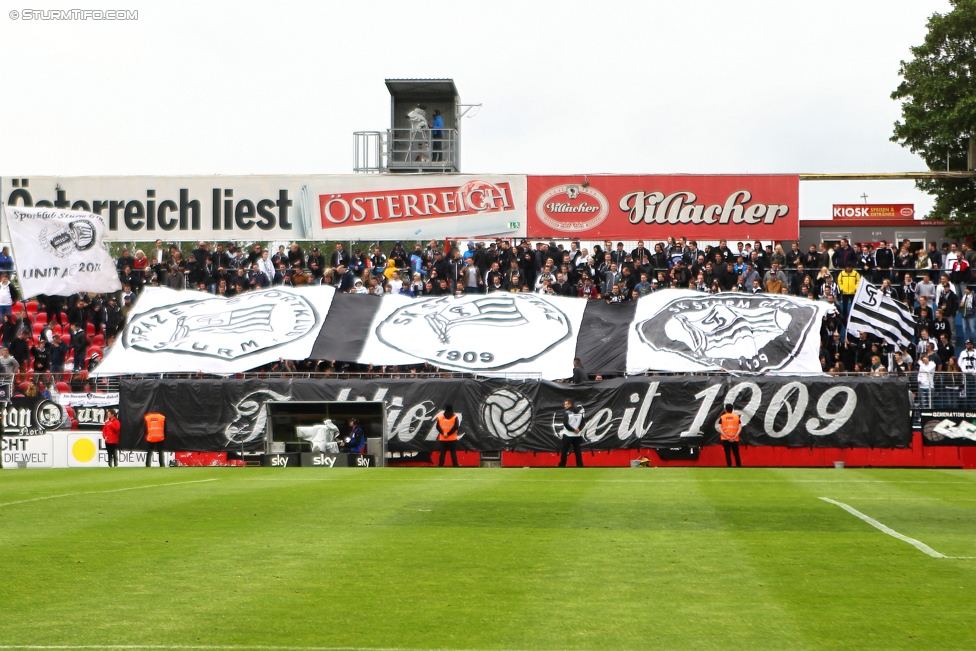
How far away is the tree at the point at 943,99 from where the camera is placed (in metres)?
47.6

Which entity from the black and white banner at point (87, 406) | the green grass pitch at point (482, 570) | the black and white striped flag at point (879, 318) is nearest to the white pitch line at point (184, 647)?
the green grass pitch at point (482, 570)

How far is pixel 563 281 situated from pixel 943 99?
22.4 m

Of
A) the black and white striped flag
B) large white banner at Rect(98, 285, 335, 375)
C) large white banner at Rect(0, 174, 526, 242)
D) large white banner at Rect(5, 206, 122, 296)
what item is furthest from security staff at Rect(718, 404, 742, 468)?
large white banner at Rect(5, 206, 122, 296)

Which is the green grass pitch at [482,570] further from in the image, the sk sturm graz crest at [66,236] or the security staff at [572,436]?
the sk sturm graz crest at [66,236]

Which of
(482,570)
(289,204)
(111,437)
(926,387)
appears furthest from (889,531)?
(289,204)

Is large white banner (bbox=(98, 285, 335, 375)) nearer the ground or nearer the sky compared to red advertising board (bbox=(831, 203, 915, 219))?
nearer the ground

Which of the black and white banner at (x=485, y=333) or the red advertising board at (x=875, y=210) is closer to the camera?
the black and white banner at (x=485, y=333)

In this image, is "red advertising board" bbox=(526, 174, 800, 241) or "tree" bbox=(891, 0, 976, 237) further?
"tree" bbox=(891, 0, 976, 237)

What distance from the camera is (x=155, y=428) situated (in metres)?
30.3

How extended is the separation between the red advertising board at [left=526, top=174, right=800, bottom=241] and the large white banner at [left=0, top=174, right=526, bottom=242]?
1.23 m

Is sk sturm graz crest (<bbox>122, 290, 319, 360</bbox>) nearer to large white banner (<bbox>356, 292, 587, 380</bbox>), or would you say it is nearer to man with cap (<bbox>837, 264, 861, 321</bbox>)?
large white banner (<bbox>356, 292, 587, 380</bbox>)

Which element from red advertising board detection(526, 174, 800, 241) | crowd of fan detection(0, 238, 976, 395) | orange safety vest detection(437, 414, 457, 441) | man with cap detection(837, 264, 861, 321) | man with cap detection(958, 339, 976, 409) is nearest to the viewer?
man with cap detection(958, 339, 976, 409)

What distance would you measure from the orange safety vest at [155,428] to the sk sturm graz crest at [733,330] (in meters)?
12.9

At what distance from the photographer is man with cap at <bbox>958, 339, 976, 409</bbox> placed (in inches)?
1148
